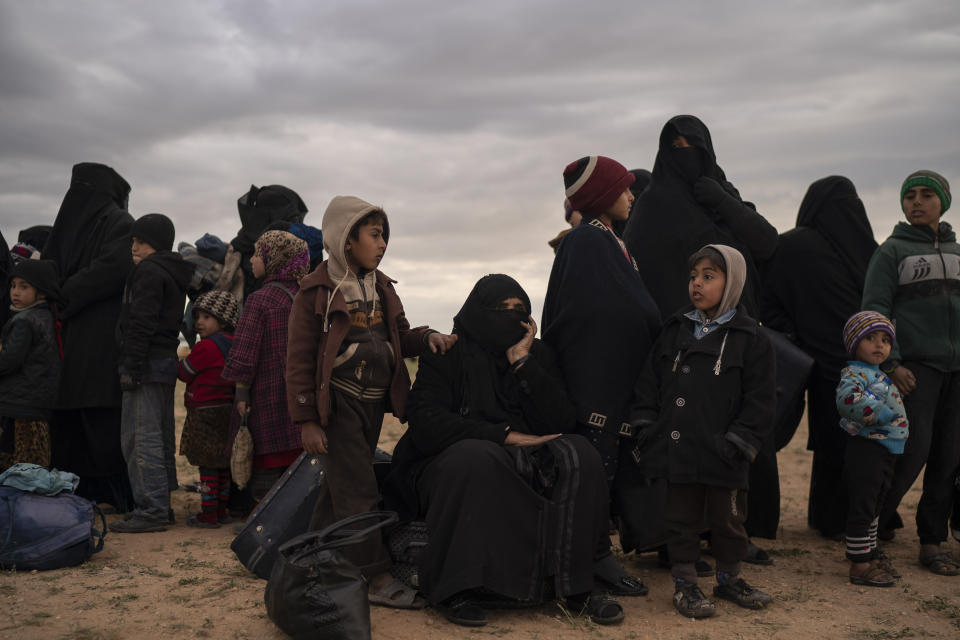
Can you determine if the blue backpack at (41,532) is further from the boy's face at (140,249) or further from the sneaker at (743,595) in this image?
the sneaker at (743,595)

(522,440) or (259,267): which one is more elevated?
(259,267)

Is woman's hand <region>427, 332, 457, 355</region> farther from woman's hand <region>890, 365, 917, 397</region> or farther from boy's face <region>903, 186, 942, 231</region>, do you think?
boy's face <region>903, 186, 942, 231</region>

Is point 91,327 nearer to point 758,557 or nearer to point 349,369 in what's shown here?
point 349,369

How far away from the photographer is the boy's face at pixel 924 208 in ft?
17.3

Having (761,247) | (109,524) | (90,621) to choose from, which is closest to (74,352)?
(109,524)

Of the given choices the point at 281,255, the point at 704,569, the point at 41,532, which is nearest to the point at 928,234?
the point at 704,569

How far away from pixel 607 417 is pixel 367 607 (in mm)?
1632

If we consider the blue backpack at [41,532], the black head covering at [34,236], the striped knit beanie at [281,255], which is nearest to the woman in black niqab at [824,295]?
the striped knit beanie at [281,255]

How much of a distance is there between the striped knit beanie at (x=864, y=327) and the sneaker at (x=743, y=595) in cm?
167

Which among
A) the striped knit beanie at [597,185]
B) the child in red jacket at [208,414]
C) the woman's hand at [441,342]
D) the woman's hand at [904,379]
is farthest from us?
the child in red jacket at [208,414]

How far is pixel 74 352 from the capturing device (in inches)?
241

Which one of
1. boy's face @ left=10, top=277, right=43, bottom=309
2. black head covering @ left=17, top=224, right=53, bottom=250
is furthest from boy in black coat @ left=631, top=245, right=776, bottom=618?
black head covering @ left=17, top=224, right=53, bottom=250

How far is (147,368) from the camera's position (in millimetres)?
5770

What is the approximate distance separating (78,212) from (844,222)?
608cm
